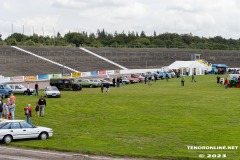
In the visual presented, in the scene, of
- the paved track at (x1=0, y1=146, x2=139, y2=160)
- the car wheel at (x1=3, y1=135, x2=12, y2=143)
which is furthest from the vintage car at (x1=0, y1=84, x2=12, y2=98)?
the paved track at (x1=0, y1=146, x2=139, y2=160)

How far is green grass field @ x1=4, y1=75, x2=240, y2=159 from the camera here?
71.4 ft

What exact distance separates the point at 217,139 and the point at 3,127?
11.4 m

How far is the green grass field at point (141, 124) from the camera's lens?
21.8 meters

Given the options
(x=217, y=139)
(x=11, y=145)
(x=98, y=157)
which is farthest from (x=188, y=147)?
(x=11, y=145)

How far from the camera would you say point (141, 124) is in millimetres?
28922

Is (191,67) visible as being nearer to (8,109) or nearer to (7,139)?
(8,109)

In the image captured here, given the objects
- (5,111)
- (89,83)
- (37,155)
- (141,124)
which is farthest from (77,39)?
(37,155)

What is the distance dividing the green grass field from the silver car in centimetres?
41

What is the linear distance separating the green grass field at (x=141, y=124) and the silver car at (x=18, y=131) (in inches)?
16.1

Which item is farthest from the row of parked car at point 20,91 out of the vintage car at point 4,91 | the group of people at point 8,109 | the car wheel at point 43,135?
the car wheel at point 43,135

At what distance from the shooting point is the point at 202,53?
12312cm

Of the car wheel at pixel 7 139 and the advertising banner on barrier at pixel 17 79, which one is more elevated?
the advertising banner on barrier at pixel 17 79

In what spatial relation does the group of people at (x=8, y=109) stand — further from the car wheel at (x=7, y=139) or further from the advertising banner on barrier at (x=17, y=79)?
the advertising banner on barrier at (x=17, y=79)

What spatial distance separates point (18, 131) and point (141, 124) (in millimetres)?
8669
